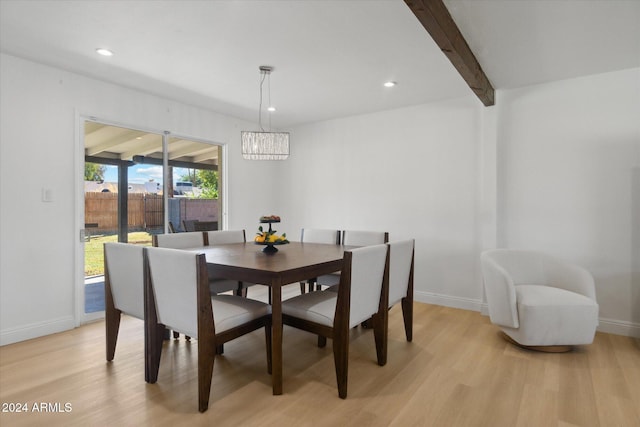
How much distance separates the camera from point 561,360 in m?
2.58

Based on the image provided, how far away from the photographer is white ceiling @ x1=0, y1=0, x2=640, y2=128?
218 centimetres

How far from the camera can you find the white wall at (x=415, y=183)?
154 inches

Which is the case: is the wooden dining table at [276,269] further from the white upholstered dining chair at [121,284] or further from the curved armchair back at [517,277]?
the curved armchair back at [517,277]

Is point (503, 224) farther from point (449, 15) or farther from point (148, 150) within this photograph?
point (148, 150)

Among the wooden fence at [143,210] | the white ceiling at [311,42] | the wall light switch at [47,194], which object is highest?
the white ceiling at [311,42]

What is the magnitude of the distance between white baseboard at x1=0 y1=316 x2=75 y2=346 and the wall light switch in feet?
3.64

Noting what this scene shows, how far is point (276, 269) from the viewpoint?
6.73ft

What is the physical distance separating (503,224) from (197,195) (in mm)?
3722

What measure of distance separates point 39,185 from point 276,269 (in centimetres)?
255

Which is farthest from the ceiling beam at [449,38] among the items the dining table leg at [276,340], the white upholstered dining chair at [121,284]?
the white upholstered dining chair at [121,284]

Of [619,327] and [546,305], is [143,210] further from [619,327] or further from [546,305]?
[619,327]

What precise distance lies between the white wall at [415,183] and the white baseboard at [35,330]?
125 inches

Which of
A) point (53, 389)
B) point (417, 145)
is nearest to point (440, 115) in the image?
point (417, 145)

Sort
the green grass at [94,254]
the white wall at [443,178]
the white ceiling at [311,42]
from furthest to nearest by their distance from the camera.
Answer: the green grass at [94,254]
the white wall at [443,178]
the white ceiling at [311,42]
